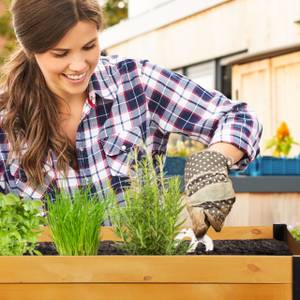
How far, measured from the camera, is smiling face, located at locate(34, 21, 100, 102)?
191 centimetres

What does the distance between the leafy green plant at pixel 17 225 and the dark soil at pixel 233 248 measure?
0.08m

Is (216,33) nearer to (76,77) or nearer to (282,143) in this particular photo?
(282,143)

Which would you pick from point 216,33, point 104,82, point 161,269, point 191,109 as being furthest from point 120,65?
point 216,33

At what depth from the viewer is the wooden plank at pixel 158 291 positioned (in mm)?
1340

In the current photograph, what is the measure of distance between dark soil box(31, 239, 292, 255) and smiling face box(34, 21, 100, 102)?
16.3 inches

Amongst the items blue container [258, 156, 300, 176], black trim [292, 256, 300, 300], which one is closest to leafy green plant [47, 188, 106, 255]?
black trim [292, 256, 300, 300]

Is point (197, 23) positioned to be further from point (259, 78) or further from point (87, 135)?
point (87, 135)

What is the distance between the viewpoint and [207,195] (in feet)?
5.24

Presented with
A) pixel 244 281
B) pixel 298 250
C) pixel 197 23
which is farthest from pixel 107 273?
pixel 197 23

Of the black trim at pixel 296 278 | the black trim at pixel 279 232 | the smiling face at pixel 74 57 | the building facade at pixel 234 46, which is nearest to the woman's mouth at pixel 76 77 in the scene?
the smiling face at pixel 74 57

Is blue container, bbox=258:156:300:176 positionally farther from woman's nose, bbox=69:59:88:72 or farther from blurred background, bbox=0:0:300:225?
woman's nose, bbox=69:59:88:72

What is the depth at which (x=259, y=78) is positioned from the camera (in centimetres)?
824

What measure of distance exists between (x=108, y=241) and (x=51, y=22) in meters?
0.52

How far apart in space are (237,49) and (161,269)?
26.4 feet
